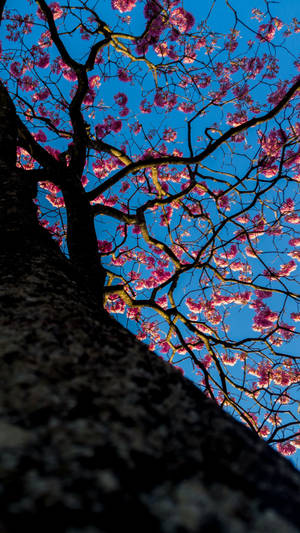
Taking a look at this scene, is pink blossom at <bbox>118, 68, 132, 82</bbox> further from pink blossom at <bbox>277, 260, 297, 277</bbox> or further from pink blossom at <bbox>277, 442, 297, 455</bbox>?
pink blossom at <bbox>277, 442, 297, 455</bbox>

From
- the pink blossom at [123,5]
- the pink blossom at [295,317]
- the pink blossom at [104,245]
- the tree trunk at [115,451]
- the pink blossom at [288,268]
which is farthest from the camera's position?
the pink blossom at [295,317]

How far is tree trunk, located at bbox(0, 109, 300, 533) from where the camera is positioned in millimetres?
333

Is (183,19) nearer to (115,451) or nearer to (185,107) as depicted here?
(185,107)

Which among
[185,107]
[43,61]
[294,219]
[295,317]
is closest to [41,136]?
[43,61]

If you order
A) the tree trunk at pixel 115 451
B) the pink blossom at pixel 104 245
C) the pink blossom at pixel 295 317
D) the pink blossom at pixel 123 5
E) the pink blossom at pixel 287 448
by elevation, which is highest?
the pink blossom at pixel 123 5

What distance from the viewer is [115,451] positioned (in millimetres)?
416

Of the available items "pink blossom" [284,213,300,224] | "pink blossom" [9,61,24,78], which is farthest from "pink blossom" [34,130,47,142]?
"pink blossom" [284,213,300,224]

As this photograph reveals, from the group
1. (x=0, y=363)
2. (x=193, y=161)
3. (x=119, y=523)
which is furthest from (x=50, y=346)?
(x=193, y=161)

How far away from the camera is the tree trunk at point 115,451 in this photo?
0.33 metres

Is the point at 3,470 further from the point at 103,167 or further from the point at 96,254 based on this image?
the point at 103,167

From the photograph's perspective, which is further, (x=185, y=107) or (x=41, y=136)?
(x=185, y=107)

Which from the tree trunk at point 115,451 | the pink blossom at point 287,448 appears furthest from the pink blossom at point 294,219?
the tree trunk at point 115,451

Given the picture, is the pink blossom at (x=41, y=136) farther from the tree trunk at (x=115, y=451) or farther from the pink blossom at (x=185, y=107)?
the tree trunk at (x=115, y=451)

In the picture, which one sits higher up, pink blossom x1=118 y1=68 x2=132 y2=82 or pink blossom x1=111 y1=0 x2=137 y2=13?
pink blossom x1=111 y1=0 x2=137 y2=13
